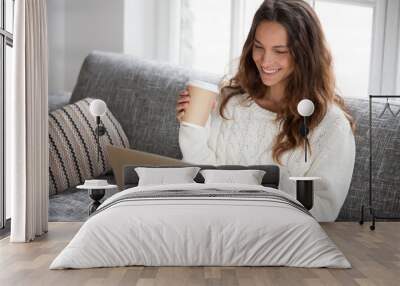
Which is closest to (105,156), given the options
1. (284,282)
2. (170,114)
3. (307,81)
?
(170,114)

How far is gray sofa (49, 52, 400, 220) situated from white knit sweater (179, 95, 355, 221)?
10 cm

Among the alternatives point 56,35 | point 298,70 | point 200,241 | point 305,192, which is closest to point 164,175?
point 305,192

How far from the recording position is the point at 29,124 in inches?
173

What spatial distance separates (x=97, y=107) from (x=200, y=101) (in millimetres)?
842

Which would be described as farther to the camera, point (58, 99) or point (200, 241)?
point (58, 99)

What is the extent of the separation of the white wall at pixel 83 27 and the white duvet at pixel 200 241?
2367 millimetres

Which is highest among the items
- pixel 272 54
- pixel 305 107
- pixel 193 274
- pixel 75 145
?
pixel 272 54

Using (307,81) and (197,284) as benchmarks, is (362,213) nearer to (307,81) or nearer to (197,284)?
(307,81)

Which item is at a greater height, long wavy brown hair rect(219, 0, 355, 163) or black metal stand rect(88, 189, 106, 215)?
long wavy brown hair rect(219, 0, 355, 163)

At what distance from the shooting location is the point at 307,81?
206 inches

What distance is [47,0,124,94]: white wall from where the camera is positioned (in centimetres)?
552

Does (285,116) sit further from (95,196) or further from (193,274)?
(193,274)

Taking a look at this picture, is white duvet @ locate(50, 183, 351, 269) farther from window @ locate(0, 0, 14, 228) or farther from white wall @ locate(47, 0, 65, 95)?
white wall @ locate(47, 0, 65, 95)

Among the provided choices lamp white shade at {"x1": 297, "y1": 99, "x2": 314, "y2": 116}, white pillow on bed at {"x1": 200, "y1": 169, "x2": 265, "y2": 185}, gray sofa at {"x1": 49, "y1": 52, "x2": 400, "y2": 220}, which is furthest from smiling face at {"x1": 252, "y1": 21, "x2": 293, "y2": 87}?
white pillow on bed at {"x1": 200, "y1": 169, "x2": 265, "y2": 185}
